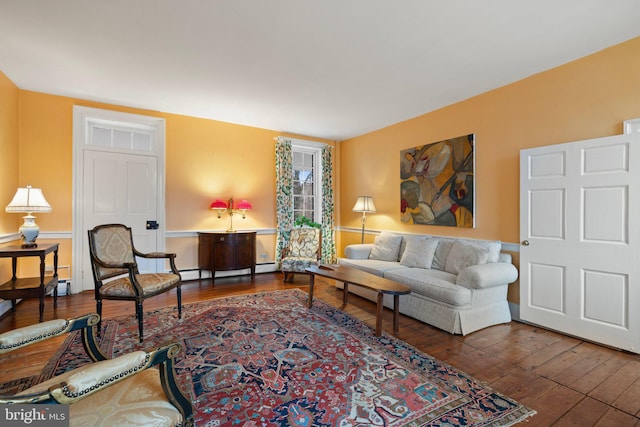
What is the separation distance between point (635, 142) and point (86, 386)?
3850mm

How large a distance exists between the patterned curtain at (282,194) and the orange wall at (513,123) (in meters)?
1.80

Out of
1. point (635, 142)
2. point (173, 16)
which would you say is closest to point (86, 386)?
point (173, 16)

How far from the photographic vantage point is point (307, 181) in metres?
6.26

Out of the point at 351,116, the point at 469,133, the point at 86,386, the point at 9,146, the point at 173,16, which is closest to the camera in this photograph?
the point at 86,386

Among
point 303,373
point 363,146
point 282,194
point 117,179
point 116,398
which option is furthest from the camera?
point 363,146

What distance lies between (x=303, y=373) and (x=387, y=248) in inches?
109

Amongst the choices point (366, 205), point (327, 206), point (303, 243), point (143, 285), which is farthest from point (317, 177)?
point (143, 285)

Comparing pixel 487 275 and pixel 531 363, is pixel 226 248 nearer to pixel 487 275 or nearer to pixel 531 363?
pixel 487 275

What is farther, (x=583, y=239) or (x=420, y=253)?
(x=420, y=253)

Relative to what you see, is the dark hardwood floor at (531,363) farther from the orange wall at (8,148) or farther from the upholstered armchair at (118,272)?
the orange wall at (8,148)

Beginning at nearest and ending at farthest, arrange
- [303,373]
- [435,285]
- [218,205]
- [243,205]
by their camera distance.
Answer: [303,373] → [435,285] → [218,205] → [243,205]

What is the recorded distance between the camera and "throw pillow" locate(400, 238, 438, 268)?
12.9 ft

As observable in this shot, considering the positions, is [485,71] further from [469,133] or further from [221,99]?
Answer: [221,99]

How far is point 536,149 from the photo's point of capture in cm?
309
